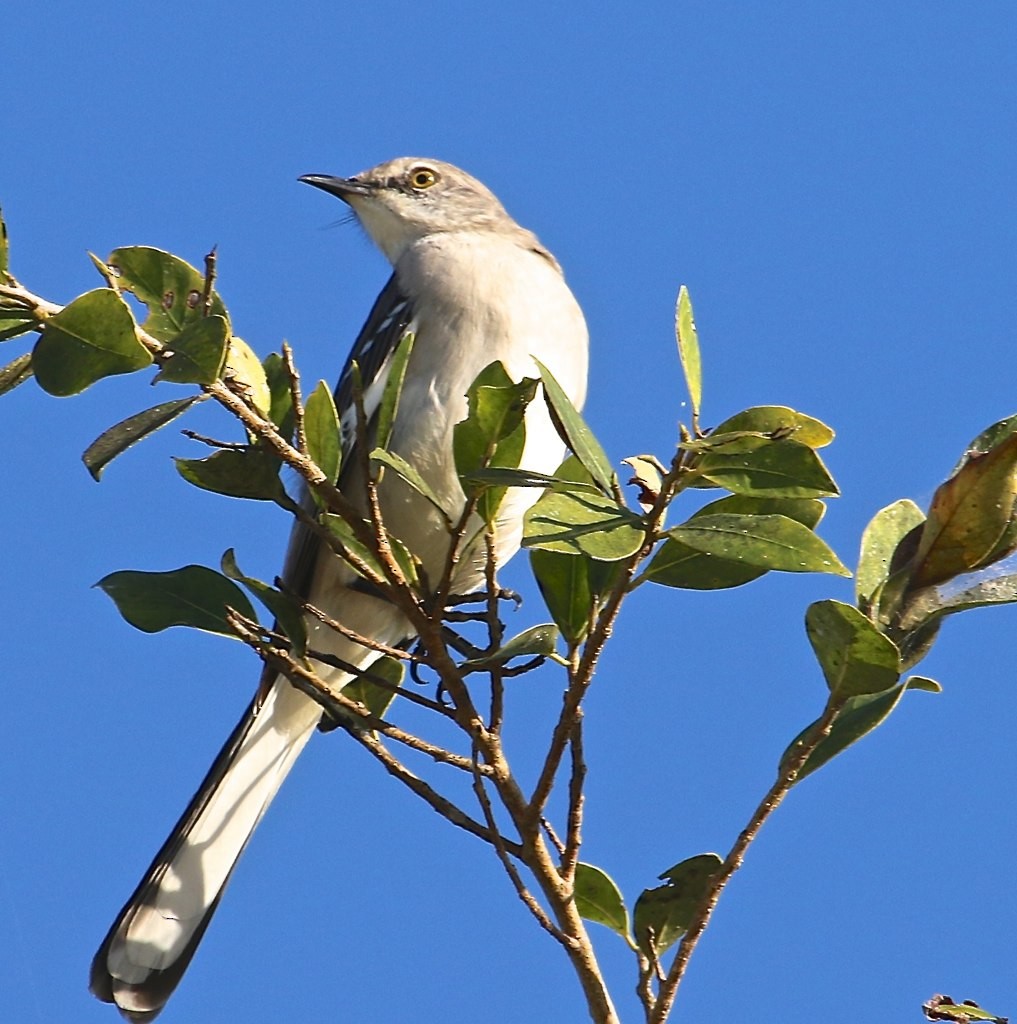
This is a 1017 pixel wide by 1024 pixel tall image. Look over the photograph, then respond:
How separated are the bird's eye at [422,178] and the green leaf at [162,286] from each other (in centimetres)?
393

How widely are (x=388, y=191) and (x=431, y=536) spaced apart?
6.70ft

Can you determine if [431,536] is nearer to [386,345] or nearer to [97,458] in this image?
[386,345]

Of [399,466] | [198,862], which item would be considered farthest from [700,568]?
[198,862]

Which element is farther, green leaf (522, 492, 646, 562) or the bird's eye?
the bird's eye

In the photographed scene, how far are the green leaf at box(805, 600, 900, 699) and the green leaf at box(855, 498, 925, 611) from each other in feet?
0.36

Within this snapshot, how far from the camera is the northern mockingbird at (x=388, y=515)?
14.3ft

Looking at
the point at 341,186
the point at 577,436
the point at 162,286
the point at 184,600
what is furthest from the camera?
the point at 341,186

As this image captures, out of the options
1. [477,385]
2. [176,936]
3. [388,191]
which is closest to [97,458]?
[477,385]

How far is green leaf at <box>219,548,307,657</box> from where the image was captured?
2971 millimetres

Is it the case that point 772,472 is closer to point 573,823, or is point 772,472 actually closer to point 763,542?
point 763,542

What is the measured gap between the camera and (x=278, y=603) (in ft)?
10.1

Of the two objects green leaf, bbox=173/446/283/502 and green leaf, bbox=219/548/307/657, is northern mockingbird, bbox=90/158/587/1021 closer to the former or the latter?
green leaf, bbox=219/548/307/657

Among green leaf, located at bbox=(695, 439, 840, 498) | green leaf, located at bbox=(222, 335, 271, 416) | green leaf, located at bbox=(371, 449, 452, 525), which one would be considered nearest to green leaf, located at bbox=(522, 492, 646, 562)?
green leaf, located at bbox=(695, 439, 840, 498)

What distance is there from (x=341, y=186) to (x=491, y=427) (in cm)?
407
